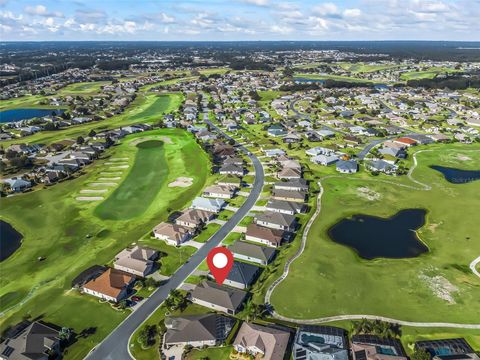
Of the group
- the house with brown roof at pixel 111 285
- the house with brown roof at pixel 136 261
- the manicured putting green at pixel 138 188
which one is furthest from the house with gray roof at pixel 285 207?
the house with brown roof at pixel 111 285

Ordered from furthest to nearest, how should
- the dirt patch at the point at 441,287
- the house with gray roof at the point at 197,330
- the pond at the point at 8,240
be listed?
the pond at the point at 8,240 < the dirt patch at the point at 441,287 < the house with gray roof at the point at 197,330

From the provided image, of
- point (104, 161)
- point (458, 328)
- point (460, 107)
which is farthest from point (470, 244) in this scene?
point (460, 107)

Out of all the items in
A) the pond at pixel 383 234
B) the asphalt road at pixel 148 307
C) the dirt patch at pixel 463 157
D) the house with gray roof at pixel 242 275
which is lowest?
the pond at pixel 383 234

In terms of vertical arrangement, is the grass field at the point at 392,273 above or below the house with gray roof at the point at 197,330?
below

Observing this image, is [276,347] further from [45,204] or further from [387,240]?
[45,204]

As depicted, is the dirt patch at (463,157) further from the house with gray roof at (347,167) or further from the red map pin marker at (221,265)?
the red map pin marker at (221,265)

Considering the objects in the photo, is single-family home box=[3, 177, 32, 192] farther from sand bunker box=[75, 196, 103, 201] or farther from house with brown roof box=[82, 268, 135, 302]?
house with brown roof box=[82, 268, 135, 302]

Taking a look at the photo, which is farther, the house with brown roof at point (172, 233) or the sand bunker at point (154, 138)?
the sand bunker at point (154, 138)
